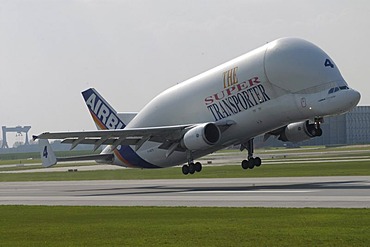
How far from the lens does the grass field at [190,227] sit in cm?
2100

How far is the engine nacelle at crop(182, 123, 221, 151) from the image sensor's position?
159ft

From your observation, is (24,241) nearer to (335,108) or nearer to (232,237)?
(232,237)

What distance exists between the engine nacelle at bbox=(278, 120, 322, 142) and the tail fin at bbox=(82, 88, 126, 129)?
1437cm

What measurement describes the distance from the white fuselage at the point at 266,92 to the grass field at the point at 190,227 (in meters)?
15.9

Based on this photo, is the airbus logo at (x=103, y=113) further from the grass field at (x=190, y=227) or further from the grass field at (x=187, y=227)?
the grass field at (x=190, y=227)

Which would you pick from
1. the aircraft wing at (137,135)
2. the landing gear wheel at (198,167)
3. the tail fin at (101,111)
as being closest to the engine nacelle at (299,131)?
the aircraft wing at (137,135)

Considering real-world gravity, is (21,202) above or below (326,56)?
below

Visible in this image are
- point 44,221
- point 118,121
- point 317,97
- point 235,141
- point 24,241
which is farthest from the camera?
point 118,121

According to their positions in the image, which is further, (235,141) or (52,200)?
(235,141)

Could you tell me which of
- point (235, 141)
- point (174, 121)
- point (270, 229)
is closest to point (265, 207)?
point (270, 229)

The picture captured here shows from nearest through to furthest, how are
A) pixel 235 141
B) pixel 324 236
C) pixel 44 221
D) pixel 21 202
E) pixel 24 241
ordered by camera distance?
pixel 324 236, pixel 24 241, pixel 44 221, pixel 21 202, pixel 235 141

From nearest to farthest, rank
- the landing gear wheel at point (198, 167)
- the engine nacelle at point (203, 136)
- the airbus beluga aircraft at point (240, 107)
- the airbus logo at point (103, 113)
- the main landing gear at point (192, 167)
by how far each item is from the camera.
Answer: the airbus beluga aircraft at point (240, 107) → the engine nacelle at point (203, 136) → the landing gear wheel at point (198, 167) → the main landing gear at point (192, 167) → the airbus logo at point (103, 113)

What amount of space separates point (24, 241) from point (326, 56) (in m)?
26.7

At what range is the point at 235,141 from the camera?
5003 cm
